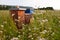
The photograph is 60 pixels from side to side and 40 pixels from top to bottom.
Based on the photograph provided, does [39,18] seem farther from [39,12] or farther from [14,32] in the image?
[14,32]

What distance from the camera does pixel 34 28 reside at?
3.04 m

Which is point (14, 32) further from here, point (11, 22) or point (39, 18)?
point (39, 18)

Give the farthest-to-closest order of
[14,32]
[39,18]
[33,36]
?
[39,18] < [14,32] < [33,36]

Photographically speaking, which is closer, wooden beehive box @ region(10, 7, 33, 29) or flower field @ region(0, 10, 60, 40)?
flower field @ region(0, 10, 60, 40)

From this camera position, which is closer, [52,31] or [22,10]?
[52,31]

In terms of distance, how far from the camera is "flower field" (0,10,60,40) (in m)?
2.99

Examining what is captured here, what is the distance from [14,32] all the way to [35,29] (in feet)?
1.49

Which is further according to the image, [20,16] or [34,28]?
[20,16]

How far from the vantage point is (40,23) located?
333 cm

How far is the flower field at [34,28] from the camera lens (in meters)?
2.99

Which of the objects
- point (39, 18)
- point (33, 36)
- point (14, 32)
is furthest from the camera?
point (39, 18)

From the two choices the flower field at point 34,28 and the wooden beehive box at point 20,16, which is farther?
the wooden beehive box at point 20,16

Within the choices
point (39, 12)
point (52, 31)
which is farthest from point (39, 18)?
point (52, 31)

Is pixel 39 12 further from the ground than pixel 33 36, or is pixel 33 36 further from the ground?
pixel 39 12
